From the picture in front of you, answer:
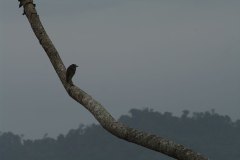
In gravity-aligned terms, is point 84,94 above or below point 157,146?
above

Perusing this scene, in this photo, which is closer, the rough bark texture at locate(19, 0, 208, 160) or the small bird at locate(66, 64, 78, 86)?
the rough bark texture at locate(19, 0, 208, 160)

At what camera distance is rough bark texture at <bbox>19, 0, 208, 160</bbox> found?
517cm

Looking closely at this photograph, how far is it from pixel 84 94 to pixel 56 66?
2.16ft

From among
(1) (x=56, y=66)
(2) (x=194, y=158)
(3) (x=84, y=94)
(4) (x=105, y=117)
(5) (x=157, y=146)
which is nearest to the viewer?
(2) (x=194, y=158)

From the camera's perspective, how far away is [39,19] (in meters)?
7.41

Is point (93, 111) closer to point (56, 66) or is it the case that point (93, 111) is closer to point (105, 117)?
point (105, 117)

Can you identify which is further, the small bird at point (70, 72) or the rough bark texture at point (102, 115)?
the small bird at point (70, 72)

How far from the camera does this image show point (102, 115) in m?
5.99

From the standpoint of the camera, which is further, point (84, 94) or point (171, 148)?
point (84, 94)

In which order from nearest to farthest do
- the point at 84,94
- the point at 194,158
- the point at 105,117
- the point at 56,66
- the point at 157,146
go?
the point at 194,158 < the point at 157,146 < the point at 105,117 < the point at 84,94 < the point at 56,66

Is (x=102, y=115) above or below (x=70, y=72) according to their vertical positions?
below

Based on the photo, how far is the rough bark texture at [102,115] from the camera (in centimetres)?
517

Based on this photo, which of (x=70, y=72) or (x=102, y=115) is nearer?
(x=102, y=115)

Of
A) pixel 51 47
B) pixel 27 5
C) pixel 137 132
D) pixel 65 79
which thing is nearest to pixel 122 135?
pixel 137 132
